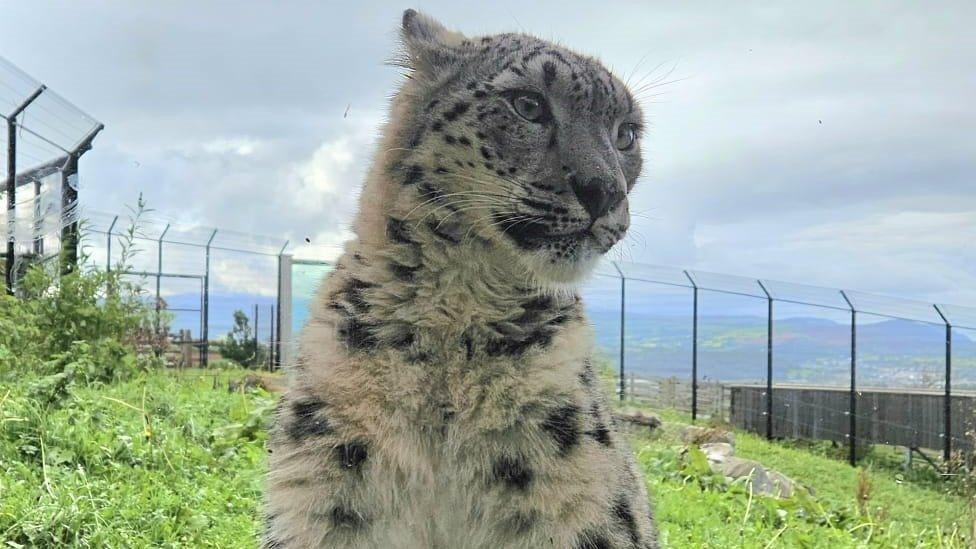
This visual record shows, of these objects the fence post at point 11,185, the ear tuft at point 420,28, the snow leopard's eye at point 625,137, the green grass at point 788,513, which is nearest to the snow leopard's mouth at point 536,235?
the snow leopard's eye at point 625,137

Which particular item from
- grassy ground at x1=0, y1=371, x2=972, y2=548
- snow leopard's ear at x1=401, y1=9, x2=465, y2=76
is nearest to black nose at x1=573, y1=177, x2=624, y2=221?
snow leopard's ear at x1=401, y1=9, x2=465, y2=76

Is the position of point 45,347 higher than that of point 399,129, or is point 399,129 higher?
point 399,129

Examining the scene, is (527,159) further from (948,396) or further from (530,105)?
(948,396)

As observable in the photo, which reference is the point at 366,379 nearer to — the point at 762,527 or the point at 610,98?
the point at 610,98

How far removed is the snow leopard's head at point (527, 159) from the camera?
2398 millimetres

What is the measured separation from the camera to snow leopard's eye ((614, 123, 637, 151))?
9.34ft

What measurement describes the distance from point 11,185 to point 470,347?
318 inches

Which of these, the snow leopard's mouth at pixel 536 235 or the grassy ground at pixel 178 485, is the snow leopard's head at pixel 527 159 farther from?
the grassy ground at pixel 178 485

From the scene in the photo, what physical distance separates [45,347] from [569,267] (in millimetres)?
6932

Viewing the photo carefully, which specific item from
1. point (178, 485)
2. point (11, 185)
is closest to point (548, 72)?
point (178, 485)

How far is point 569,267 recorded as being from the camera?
2438mm

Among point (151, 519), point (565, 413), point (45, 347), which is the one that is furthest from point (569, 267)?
point (45, 347)

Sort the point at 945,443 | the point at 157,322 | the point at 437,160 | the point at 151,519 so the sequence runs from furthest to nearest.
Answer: the point at 945,443 → the point at 157,322 → the point at 151,519 → the point at 437,160

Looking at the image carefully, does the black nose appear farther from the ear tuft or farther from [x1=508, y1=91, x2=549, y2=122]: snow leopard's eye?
the ear tuft
